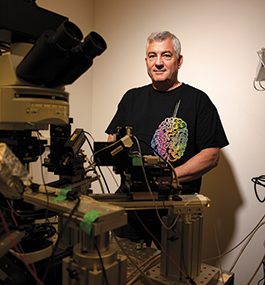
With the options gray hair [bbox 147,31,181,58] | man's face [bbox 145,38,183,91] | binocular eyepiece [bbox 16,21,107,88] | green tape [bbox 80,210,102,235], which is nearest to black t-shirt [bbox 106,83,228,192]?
man's face [bbox 145,38,183,91]

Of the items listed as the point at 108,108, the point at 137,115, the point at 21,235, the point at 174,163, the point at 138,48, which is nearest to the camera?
the point at 21,235

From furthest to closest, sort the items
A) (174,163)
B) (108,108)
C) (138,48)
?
(108,108)
(138,48)
(174,163)

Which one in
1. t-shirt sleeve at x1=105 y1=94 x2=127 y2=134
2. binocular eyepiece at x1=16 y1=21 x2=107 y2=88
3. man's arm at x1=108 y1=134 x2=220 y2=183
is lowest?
man's arm at x1=108 y1=134 x2=220 y2=183

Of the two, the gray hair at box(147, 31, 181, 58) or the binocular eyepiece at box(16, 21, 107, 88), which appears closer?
the binocular eyepiece at box(16, 21, 107, 88)

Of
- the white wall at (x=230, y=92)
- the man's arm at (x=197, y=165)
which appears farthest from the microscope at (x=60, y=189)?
the white wall at (x=230, y=92)

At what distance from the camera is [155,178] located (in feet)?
3.08

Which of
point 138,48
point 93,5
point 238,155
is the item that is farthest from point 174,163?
point 93,5

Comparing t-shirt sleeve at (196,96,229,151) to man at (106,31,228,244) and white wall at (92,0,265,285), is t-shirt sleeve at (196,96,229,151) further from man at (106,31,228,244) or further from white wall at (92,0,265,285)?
white wall at (92,0,265,285)

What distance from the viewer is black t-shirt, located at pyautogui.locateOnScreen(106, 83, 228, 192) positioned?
1.66 metres

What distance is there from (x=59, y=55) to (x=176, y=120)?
1.01m

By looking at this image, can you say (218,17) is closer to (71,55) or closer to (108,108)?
(108,108)

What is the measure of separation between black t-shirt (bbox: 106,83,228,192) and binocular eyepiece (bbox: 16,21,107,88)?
2.82 ft

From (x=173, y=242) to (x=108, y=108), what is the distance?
2130 mm

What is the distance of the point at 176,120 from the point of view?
1675 mm
